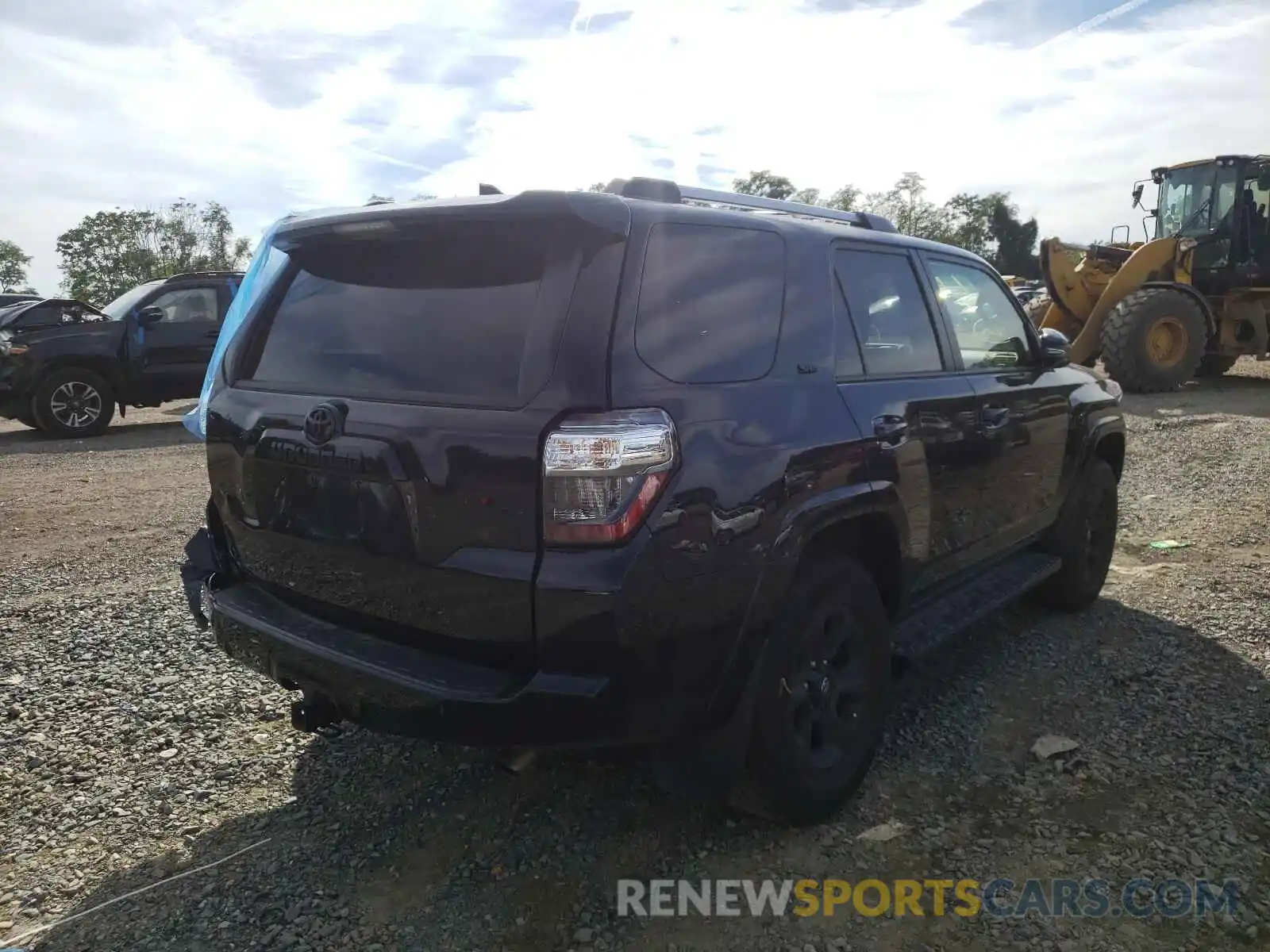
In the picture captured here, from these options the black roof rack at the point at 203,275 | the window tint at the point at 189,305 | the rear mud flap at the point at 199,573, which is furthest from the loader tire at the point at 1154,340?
the rear mud flap at the point at 199,573

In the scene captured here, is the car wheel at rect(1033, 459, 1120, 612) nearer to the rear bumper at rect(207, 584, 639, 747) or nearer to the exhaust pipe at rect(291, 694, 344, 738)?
the rear bumper at rect(207, 584, 639, 747)

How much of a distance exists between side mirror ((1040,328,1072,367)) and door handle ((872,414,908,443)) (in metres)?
1.60

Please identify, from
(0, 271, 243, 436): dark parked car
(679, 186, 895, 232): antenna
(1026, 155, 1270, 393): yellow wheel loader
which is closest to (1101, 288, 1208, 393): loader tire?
(1026, 155, 1270, 393): yellow wheel loader

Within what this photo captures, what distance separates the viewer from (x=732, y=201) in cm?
294

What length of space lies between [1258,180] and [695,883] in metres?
14.3

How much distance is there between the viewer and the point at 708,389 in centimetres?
233

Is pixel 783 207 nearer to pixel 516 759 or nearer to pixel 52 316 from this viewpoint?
pixel 516 759

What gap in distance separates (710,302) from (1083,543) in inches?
117

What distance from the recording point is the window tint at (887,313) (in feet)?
10.1

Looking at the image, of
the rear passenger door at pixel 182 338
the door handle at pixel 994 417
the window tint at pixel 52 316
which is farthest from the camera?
the rear passenger door at pixel 182 338

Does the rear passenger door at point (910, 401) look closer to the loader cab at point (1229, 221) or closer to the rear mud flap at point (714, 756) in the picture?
the rear mud flap at point (714, 756)

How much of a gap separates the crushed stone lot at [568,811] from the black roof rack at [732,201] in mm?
1579

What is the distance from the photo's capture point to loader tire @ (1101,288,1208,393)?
1175 centimetres

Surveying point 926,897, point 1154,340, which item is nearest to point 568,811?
point 926,897
